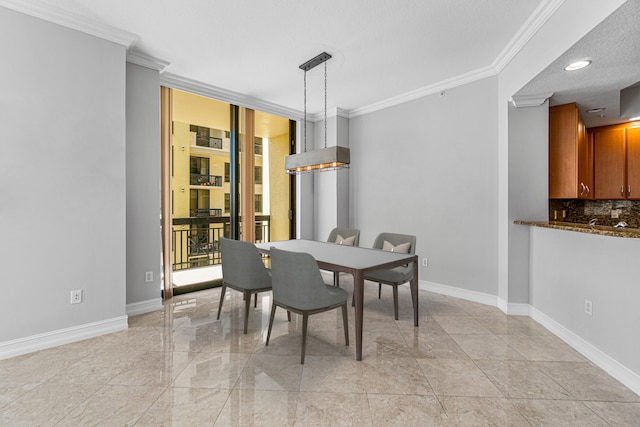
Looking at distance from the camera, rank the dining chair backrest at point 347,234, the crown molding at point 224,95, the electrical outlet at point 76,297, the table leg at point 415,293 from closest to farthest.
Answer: the electrical outlet at point 76,297, the table leg at point 415,293, the crown molding at point 224,95, the dining chair backrest at point 347,234

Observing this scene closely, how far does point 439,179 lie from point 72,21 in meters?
4.29

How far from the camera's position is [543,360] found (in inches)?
91.4

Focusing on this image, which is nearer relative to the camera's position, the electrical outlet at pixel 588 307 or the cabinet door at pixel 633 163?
the electrical outlet at pixel 588 307

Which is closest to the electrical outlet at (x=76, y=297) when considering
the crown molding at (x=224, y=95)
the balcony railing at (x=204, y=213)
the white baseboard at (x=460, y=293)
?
the balcony railing at (x=204, y=213)

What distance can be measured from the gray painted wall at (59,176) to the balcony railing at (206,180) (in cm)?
183

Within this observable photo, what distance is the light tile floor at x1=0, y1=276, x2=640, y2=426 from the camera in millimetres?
1703

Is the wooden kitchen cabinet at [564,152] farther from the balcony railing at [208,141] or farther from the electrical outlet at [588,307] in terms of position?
the balcony railing at [208,141]

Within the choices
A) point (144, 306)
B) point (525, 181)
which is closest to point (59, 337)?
point (144, 306)

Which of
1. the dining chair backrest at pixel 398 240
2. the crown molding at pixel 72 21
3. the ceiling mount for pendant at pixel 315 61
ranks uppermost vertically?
the ceiling mount for pendant at pixel 315 61

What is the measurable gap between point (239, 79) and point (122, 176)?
1.94 metres

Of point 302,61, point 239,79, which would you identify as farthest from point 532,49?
point 239,79

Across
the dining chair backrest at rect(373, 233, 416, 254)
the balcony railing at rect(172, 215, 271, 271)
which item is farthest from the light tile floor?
the balcony railing at rect(172, 215, 271, 271)

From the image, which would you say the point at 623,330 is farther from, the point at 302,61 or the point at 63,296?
the point at 63,296

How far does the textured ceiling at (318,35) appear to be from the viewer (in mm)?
2473
